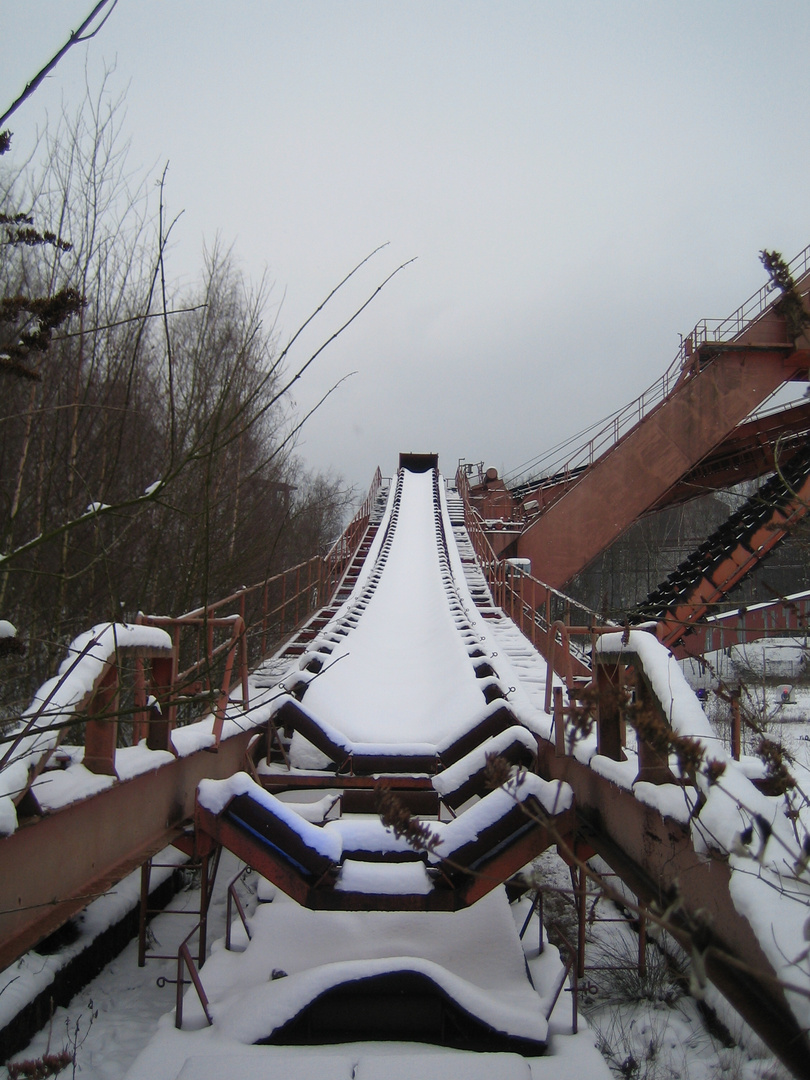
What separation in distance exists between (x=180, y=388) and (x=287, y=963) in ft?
32.8

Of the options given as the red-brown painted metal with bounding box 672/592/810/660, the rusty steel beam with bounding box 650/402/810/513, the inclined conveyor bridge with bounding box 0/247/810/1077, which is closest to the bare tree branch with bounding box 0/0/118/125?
the inclined conveyor bridge with bounding box 0/247/810/1077

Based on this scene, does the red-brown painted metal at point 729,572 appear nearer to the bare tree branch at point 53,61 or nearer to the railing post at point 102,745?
the railing post at point 102,745

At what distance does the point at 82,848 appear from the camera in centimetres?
343

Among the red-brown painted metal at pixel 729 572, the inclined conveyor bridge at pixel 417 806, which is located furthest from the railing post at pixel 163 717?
the red-brown painted metal at pixel 729 572

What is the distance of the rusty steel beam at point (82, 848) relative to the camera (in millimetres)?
2895

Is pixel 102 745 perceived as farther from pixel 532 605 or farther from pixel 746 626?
pixel 746 626

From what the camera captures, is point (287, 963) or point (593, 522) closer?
point (287, 963)

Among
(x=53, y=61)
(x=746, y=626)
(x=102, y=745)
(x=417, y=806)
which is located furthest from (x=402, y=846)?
(x=746, y=626)

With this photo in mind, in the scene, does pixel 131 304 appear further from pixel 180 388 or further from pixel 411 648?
pixel 411 648

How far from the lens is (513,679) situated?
295 inches

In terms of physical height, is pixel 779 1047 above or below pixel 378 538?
below

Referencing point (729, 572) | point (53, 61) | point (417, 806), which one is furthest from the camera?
point (729, 572)

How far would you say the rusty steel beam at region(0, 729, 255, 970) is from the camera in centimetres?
289

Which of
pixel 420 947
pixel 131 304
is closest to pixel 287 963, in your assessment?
pixel 420 947
